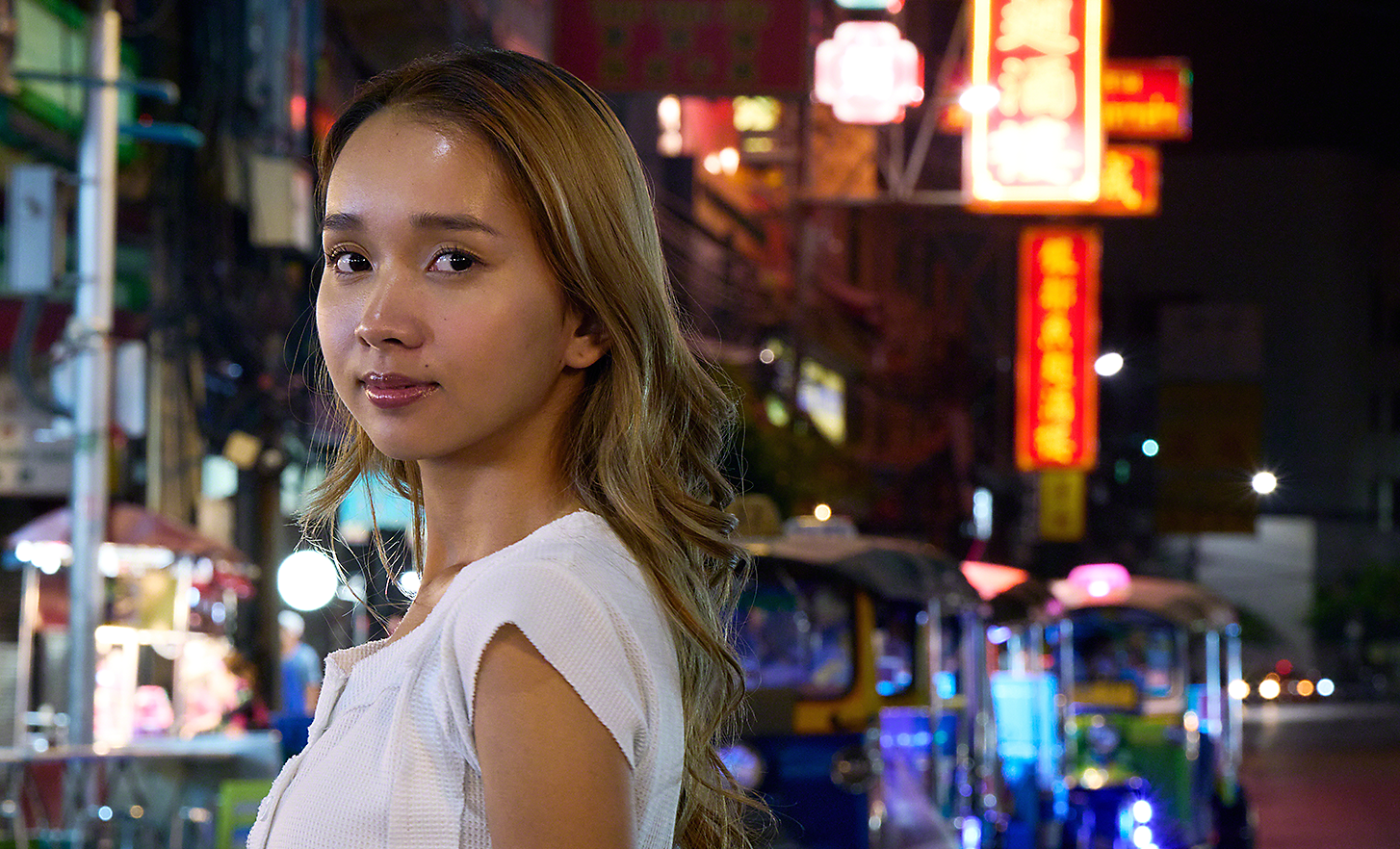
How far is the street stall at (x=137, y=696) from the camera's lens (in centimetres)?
784

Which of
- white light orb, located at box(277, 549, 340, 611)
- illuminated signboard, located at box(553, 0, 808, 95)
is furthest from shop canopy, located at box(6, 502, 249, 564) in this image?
white light orb, located at box(277, 549, 340, 611)

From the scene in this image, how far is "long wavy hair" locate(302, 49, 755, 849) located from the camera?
4.96 feet

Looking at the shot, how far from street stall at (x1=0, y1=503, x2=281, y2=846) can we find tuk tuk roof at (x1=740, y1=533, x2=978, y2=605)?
3.07 metres

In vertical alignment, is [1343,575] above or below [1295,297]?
below

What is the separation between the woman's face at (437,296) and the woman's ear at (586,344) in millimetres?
28

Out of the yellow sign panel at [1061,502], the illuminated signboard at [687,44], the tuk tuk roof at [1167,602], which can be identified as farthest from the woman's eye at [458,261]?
the yellow sign panel at [1061,502]

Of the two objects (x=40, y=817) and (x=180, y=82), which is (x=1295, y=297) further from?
(x=40, y=817)

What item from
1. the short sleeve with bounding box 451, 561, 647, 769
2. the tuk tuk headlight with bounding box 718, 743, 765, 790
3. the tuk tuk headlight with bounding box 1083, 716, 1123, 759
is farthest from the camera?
the tuk tuk headlight with bounding box 1083, 716, 1123, 759

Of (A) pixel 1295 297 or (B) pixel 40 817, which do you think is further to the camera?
(A) pixel 1295 297

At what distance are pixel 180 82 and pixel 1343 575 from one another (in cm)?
4458

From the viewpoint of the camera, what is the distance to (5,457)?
43.1ft

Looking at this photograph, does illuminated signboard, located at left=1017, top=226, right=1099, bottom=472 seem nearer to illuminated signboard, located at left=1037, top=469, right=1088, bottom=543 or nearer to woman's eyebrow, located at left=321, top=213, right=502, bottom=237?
illuminated signboard, located at left=1037, top=469, right=1088, bottom=543

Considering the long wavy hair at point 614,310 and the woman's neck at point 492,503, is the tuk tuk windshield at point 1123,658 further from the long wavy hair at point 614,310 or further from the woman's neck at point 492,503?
the woman's neck at point 492,503

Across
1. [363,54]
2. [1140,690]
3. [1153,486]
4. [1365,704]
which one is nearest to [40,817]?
[1140,690]
